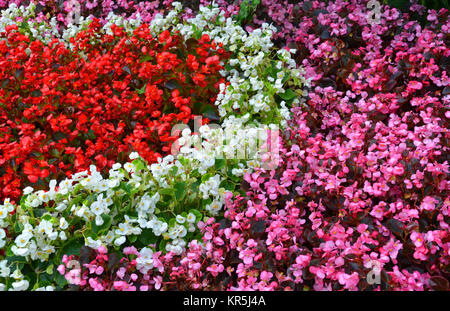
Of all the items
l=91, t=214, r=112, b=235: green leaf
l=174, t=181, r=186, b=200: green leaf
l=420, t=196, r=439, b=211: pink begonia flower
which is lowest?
l=91, t=214, r=112, b=235: green leaf

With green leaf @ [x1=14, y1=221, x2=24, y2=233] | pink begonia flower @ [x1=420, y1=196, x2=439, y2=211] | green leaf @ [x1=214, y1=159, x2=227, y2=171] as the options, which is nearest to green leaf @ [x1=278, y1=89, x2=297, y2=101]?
green leaf @ [x1=214, y1=159, x2=227, y2=171]

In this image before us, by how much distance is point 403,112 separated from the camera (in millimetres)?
3201

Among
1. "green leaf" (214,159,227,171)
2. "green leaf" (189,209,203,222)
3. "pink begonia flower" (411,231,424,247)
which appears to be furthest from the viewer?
"green leaf" (214,159,227,171)

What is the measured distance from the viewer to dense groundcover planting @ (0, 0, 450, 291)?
2166 millimetres

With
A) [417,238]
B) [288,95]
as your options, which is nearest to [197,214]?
[417,238]

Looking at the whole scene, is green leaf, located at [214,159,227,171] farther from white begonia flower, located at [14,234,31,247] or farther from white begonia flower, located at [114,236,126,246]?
white begonia flower, located at [14,234,31,247]

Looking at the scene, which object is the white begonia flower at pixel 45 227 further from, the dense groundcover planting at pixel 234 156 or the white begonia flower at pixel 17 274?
the white begonia flower at pixel 17 274

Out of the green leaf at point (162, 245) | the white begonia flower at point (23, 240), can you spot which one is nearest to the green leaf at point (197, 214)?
the green leaf at point (162, 245)

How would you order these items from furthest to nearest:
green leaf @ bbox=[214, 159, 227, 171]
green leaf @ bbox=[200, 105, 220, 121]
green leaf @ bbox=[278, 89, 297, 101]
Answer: green leaf @ bbox=[278, 89, 297, 101]
green leaf @ bbox=[200, 105, 220, 121]
green leaf @ bbox=[214, 159, 227, 171]

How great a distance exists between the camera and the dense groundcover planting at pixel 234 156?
217 centimetres

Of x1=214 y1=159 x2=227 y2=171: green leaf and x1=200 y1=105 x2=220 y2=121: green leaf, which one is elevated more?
x1=200 y1=105 x2=220 y2=121: green leaf

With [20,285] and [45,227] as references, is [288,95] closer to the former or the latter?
[45,227]

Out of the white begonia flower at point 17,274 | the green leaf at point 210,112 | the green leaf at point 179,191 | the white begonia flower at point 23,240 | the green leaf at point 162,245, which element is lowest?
the white begonia flower at point 17,274

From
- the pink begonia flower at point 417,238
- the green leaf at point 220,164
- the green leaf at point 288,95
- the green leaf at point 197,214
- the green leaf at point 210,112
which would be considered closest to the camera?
the pink begonia flower at point 417,238
